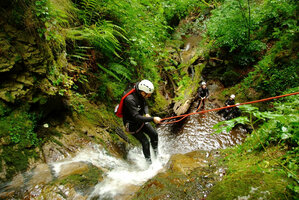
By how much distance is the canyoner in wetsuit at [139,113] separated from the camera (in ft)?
12.3

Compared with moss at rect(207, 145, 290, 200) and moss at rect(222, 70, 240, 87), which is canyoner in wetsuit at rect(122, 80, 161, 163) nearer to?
moss at rect(207, 145, 290, 200)

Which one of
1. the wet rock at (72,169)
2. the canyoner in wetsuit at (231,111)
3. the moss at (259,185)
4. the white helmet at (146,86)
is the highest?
the white helmet at (146,86)

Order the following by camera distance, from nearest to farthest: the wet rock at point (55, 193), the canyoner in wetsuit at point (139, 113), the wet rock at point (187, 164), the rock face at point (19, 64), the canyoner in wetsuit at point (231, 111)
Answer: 1. the wet rock at point (55, 193)
2. the rock face at point (19, 64)
3. the wet rock at point (187, 164)
4. the canyoner in wetsuit at point (139, 113)
5. the canyoner in wetsuit at point (231, 111)

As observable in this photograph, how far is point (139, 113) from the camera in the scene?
4.17 m

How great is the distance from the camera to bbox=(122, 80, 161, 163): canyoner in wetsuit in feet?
12.3

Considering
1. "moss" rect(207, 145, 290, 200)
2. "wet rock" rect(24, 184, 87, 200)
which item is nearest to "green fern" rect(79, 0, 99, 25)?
"wet rock" rect(24, 184, 87, 200)

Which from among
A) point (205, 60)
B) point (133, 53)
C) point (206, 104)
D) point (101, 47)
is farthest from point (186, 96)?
point (205, 60)

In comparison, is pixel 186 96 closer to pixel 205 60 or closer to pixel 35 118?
pixel 205 60

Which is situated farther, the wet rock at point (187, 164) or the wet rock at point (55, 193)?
the wet rock at point (187, 164)

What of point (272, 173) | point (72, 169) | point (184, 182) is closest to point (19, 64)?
point (72, 169)

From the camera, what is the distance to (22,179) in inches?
106

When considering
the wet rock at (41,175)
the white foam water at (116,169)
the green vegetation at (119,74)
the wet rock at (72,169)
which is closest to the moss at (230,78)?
the green vegetation at (119,74)

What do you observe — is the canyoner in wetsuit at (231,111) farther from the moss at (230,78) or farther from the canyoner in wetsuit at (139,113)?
the canyoner in wetsuit at (139,113)

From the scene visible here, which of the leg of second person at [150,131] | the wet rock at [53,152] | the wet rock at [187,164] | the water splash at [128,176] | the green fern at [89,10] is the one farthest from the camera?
the green fern at [89,10]
